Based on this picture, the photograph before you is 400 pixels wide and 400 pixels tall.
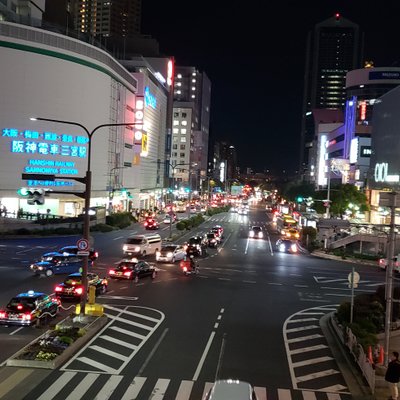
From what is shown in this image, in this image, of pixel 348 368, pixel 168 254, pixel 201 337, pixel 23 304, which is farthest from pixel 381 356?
pixel 168 254

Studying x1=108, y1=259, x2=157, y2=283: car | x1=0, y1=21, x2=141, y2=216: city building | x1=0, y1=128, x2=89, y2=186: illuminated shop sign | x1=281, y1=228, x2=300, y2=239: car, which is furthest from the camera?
x1=0, y1=128, x2=89, y2=186: illuminated shop sign

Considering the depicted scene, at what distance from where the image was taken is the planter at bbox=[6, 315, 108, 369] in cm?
1673

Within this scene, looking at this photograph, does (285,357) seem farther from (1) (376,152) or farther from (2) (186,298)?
(1) (376,152)

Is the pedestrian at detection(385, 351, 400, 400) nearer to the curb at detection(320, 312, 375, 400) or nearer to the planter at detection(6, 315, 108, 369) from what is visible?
the curb at detection(320, 312, 375, 400)

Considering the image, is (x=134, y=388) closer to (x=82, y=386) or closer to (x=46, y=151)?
(x=82, y=386)

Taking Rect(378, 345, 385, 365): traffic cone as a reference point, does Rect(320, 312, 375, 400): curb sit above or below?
below

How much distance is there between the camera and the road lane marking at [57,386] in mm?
14422

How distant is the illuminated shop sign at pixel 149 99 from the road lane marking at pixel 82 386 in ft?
331

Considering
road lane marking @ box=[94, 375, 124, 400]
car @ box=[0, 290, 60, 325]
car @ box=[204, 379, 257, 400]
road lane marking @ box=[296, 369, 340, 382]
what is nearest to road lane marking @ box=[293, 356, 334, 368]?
road lane marking @ box=[296, 369, 340, 382]

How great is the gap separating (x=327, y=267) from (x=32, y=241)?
31.0 m

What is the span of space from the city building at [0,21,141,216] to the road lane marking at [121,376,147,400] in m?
56.8

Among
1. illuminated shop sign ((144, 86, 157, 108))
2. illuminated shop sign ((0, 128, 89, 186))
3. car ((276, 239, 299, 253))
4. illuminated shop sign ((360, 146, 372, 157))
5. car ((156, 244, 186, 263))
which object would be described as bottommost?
car ((276, 239, 299, 253))

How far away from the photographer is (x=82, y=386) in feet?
50.4

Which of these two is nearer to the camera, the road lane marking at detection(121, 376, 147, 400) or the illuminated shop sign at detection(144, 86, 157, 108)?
the road lane marking at detection(121, 376, 147, 400)
